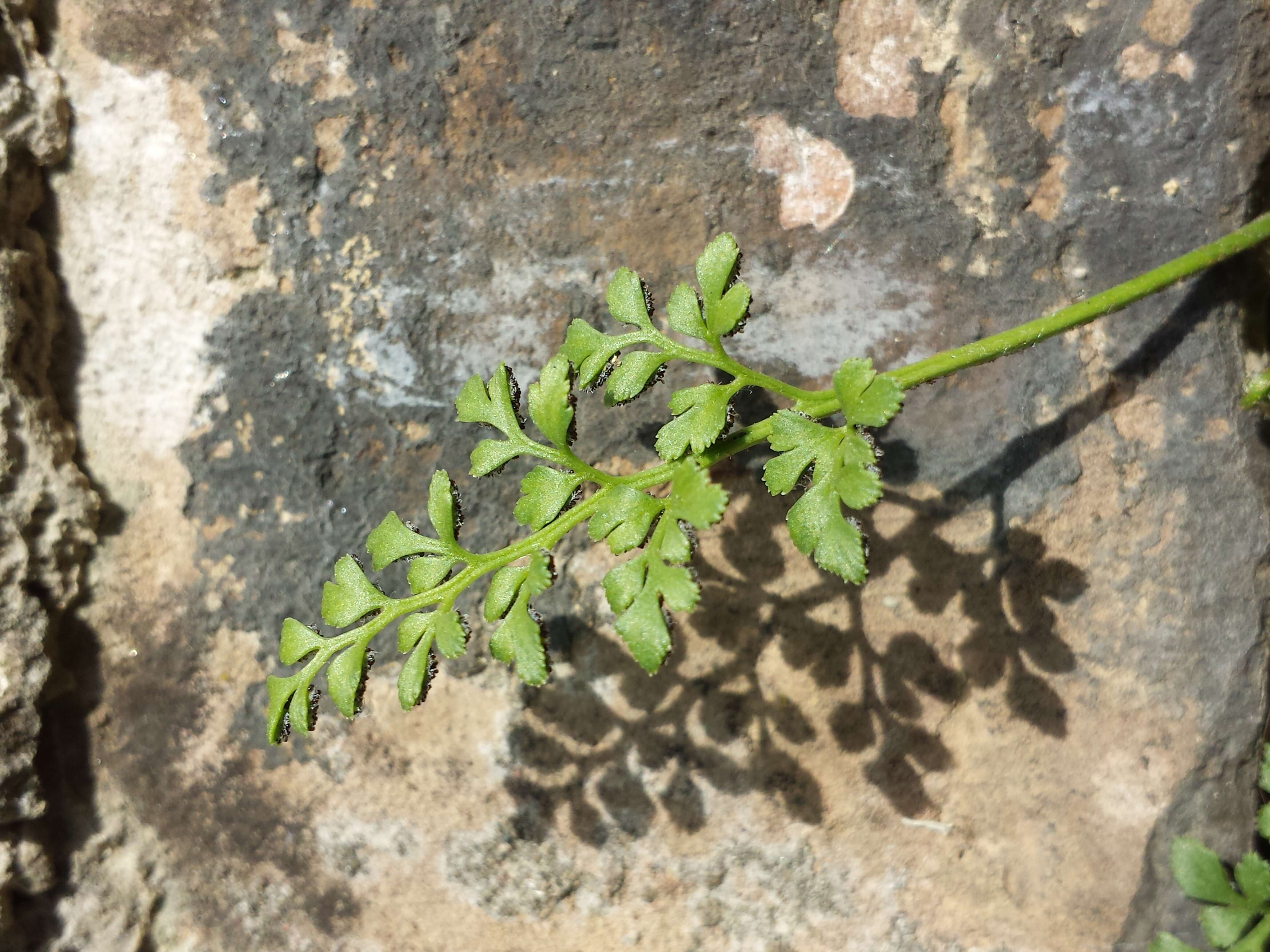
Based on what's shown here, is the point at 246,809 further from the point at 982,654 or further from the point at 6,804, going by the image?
the point at 982,654

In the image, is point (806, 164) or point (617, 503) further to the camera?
point (806, 164)

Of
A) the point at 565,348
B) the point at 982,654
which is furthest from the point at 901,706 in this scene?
the point at 565,348

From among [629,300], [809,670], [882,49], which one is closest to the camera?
[629,300]

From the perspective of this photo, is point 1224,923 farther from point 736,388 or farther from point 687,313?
point 687,313

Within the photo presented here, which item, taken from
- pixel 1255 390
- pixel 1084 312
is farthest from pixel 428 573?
pixel 1255 390

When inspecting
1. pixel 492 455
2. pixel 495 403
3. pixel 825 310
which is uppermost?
pixel 825 310

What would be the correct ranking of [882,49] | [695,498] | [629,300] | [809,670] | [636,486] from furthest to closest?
[809,670], [882,49], [629,300], [636,486], [695,498]

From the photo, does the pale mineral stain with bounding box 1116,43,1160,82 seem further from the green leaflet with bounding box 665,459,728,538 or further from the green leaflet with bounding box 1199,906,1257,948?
the green leaflet with bounding box 1199,906,1257,948

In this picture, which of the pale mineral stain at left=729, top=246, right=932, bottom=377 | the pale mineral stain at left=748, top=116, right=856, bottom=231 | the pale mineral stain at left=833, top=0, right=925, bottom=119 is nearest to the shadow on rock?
the pale mineral stain at left=729, top=246, right=932, bottom=377
